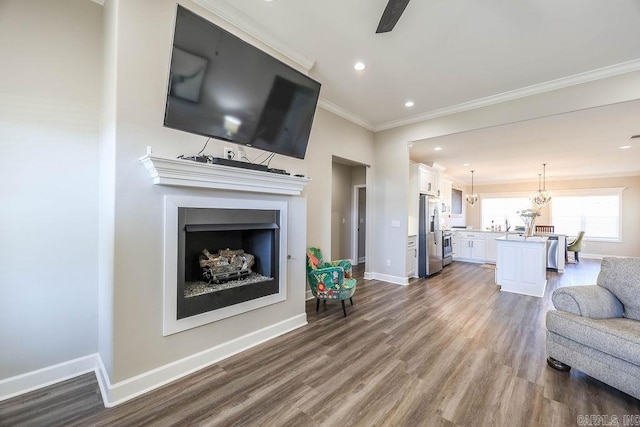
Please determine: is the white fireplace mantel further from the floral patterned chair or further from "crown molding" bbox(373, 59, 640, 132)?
"crown molding" bbox(373, 59, 640, 132)

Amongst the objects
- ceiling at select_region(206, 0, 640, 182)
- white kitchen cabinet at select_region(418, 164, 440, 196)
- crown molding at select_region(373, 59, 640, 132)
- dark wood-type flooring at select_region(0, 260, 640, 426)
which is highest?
ceiling at select_region(206, 0, 640, 182)

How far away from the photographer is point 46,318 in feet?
6.49

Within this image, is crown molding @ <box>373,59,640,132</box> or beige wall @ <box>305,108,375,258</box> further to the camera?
beige wall @ <box>305,108,375,258</box>

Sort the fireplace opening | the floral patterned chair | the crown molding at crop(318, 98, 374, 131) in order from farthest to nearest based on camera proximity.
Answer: the crown molding at crop(318, 98, 374, 131)
the floral patterned chair
the fireplace opening

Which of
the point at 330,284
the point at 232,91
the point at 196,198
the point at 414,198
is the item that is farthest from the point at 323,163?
the point at 414,198

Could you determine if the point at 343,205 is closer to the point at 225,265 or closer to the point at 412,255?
the point at 412,255

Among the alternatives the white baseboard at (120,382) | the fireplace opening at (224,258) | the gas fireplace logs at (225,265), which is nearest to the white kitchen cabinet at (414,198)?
the fireplace opening at (224,258)

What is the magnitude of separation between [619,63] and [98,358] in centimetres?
598

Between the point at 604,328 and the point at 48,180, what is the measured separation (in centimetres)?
434

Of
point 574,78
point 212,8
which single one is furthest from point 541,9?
point 212,8

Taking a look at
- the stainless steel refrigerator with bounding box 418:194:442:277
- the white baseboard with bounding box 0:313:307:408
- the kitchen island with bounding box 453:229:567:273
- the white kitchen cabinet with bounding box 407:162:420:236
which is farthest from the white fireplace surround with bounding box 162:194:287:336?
the kitchen island with bounding box 453:229:567:273

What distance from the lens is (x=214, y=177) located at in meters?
2.10

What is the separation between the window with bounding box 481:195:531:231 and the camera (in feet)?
31.3

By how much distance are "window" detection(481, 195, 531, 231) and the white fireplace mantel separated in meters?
9.81
